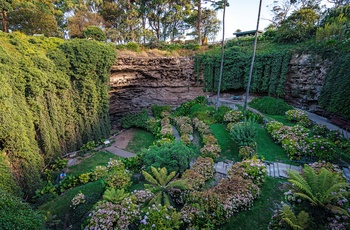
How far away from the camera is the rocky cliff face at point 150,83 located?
1761cm

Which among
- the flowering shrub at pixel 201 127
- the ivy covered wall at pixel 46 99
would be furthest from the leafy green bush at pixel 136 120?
the flowering shrub at pixel 201 127

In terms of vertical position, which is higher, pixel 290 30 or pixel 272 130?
pixel 290 30

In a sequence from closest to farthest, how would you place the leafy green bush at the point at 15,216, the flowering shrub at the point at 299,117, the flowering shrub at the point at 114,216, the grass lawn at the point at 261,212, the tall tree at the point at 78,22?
the leafy green bush at the point at 15,216 < the flowering shrub at the point at 114,216 < the grass lawn at the point at 261,212 < the flowering shrub at the point at 299,117 < the tall tree at the point at 78,22

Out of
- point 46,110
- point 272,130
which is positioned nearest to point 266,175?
point 272,130

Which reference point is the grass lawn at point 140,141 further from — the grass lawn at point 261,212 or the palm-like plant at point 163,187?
the grass lawn at point 261,212

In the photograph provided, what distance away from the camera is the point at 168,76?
20.2 metres

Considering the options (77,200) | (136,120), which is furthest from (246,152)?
(136,120)

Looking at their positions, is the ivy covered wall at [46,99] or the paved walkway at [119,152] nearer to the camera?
the ivy covered wall at [46,99]

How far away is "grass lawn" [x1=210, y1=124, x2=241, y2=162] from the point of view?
9088mm

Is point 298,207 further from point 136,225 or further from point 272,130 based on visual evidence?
point 272,130

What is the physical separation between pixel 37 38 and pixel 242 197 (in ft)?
45.1

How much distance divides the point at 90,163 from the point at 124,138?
15.1 ft

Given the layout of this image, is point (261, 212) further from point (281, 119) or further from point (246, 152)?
point (281, 119)

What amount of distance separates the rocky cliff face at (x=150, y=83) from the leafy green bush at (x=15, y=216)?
13460 mm
